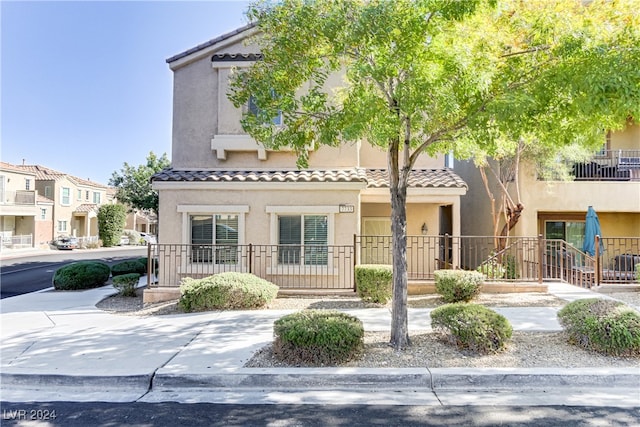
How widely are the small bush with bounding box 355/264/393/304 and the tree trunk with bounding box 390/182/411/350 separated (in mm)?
2953

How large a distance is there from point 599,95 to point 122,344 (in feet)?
26.7

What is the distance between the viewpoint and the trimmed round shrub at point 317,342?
17.0 ft

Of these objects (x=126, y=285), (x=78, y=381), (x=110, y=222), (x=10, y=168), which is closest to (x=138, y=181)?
(x=110, y=222)

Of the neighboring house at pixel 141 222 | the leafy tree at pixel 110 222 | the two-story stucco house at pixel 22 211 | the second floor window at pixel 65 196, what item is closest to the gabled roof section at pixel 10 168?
the two-story stucco house at pixel 22 211

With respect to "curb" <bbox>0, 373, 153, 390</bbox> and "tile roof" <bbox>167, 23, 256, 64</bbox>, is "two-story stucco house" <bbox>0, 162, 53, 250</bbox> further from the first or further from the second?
"curb" <bbox>0, 373, 153, 390</bbox>

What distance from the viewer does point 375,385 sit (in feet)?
15.6

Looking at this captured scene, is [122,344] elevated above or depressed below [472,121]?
below

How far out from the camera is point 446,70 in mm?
5102

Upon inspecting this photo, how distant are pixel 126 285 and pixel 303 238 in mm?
5677

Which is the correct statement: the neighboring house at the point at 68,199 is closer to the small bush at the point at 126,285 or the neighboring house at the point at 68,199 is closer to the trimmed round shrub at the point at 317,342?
the small bush at the point at 126,285

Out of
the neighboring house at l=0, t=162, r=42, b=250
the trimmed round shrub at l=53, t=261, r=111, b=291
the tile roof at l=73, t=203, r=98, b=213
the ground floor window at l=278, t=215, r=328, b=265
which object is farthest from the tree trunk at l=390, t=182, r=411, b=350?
the tile roof at l=73, t=203, r=98, b=213

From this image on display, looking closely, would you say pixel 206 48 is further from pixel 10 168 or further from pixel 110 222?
pixel 10 168

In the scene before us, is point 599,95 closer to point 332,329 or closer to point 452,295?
point 332,329

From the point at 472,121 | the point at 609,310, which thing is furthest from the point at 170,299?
the point at 609,310
